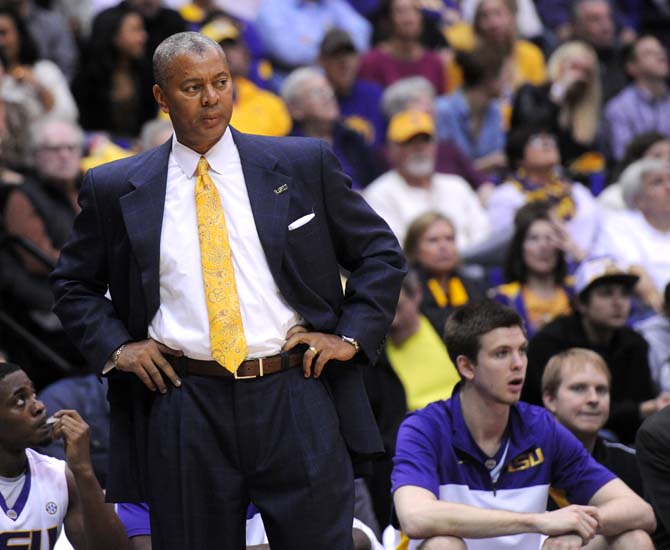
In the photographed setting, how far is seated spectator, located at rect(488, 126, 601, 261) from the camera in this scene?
8.59 meters

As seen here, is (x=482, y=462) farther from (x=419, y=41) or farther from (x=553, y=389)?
(x=419, y=41)

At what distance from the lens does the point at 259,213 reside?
3689mm

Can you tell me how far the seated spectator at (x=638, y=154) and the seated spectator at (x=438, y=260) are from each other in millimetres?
1691

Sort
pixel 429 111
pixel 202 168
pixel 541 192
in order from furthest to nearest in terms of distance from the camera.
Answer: pixel 429 111, pixel 541 192, pixel 202 168

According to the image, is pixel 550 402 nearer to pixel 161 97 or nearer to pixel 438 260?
pixel 438 260

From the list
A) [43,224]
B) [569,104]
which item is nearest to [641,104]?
[569,104]

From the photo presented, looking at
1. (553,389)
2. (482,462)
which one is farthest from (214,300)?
(553,389)

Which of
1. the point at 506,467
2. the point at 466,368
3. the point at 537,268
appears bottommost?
the point at 506,467

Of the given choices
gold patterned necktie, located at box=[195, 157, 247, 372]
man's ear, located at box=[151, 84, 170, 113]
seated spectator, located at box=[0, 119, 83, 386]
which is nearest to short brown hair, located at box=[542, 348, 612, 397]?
gold patterned necktie, located at box=[195, 157, 247, 372]

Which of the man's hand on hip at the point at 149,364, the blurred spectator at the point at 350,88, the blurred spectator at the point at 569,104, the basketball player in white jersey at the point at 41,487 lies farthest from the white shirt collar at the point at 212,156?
the blurred spectator at the point at 569,104

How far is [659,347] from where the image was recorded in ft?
22.9

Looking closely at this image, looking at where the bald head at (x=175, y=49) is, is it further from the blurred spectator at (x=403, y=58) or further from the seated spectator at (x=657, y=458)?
the blurred spectator at (x=403, y=58)

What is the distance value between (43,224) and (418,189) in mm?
2474

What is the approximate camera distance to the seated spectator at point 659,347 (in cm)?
683
